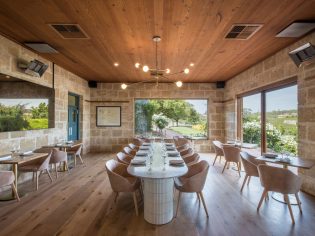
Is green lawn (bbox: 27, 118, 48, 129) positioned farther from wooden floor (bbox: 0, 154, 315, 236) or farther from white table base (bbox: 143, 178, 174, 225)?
white table base (bbox: 143, 178, 174, 225)

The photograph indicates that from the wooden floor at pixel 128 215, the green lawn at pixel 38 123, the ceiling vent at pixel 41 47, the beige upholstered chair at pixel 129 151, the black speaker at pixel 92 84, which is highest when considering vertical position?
the ceiling vent at pixel 41 47

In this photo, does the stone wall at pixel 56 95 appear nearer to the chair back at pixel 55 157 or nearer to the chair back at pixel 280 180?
the chair back at pixel 55 157

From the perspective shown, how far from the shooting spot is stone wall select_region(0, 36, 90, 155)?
12.4 feet

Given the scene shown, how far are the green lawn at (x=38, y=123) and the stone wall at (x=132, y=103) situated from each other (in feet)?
9.62

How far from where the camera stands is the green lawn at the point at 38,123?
4.54 meters

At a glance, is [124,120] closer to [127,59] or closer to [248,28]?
[127,59]

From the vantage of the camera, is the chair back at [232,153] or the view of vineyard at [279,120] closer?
the view of vineyard at [279,120]

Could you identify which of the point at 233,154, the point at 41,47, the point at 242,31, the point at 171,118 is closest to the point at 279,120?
the point at 233,154

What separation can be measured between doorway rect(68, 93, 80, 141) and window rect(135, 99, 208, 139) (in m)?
2.30

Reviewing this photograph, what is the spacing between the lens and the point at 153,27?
10.6ft

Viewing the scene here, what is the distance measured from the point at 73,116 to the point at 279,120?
638 centimetres

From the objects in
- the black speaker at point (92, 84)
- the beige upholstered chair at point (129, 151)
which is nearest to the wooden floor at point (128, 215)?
the beige upholstered chair at point (129, 151)

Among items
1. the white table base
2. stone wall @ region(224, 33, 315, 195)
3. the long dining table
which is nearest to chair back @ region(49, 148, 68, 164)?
the long dining table

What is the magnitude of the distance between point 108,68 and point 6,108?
2847 millimetres
